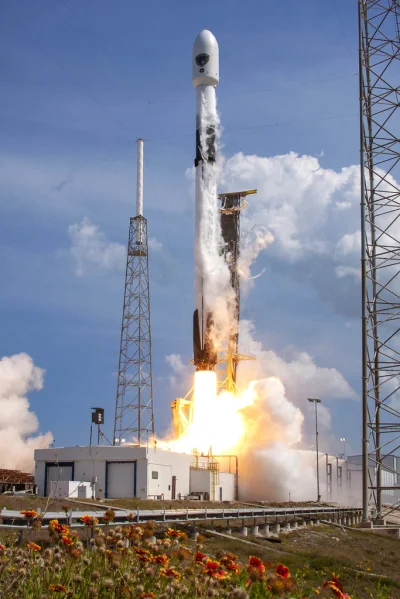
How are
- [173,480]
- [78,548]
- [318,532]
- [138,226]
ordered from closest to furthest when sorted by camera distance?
[78,548] → [318,532] → [173,480] → [138,226]

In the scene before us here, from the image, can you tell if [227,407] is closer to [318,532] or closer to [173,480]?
[173,480]

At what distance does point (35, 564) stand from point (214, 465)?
5623cm

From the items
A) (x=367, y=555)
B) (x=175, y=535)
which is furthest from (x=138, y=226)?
(x=175, y=535)

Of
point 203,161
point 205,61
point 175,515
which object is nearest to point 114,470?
point 175,515

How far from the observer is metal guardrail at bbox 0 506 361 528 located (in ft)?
75.4

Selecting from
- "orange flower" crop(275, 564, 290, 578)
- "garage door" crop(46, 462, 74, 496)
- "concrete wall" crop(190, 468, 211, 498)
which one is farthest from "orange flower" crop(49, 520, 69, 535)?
"concrete wall" crop(190, 468, 211, 498)

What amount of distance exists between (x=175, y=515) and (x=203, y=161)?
34.9m

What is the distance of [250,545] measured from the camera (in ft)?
93.4

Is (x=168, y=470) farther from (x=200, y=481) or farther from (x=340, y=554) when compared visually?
(x=340, y=554)

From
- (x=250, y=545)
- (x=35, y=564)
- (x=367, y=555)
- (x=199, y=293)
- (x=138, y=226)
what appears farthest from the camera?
(x=138, y=226)

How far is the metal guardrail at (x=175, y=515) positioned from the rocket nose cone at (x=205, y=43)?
36.8 metres

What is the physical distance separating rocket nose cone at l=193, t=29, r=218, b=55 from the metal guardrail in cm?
3679

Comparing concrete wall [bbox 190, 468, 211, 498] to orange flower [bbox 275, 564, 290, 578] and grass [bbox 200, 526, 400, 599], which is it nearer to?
grass [bbox 200, 526, 400, 599]

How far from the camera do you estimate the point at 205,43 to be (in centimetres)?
6138
